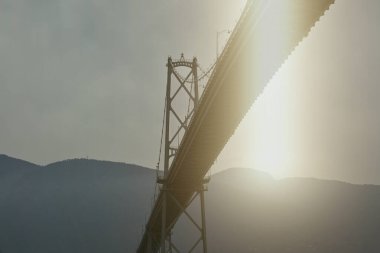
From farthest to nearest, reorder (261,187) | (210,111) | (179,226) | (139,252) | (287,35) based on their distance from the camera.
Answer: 1. (261,187)
2. (179,226)
3. (139,252)
4. (210,111)
5. (287,35)

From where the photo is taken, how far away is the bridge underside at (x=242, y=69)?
11.5 meters

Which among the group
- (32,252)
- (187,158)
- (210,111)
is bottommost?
(32,252)

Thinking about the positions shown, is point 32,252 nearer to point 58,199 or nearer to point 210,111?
point 58,199

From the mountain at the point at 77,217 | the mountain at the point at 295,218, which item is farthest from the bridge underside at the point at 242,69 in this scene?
the mountain at the point at 77,217

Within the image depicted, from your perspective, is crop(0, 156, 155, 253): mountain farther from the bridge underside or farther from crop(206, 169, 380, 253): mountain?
the bridge underside

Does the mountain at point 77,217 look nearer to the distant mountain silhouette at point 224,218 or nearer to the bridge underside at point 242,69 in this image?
the distant mountain silhouette at point 224,218

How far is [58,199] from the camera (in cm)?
17338

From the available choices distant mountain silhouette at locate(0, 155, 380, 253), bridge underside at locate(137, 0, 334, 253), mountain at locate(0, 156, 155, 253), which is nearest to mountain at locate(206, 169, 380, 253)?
distant mountain silhouette at locate(0, 155, 380, 253)

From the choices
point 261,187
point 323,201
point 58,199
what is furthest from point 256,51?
point 58,199

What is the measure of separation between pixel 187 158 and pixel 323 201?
5344 inches

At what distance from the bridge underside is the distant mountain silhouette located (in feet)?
321

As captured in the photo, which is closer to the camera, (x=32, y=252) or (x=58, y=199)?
(x=32, y=252)

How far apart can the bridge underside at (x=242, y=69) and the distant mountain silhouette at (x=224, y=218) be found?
97.9 m

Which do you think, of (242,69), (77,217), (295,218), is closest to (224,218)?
(295,218)
